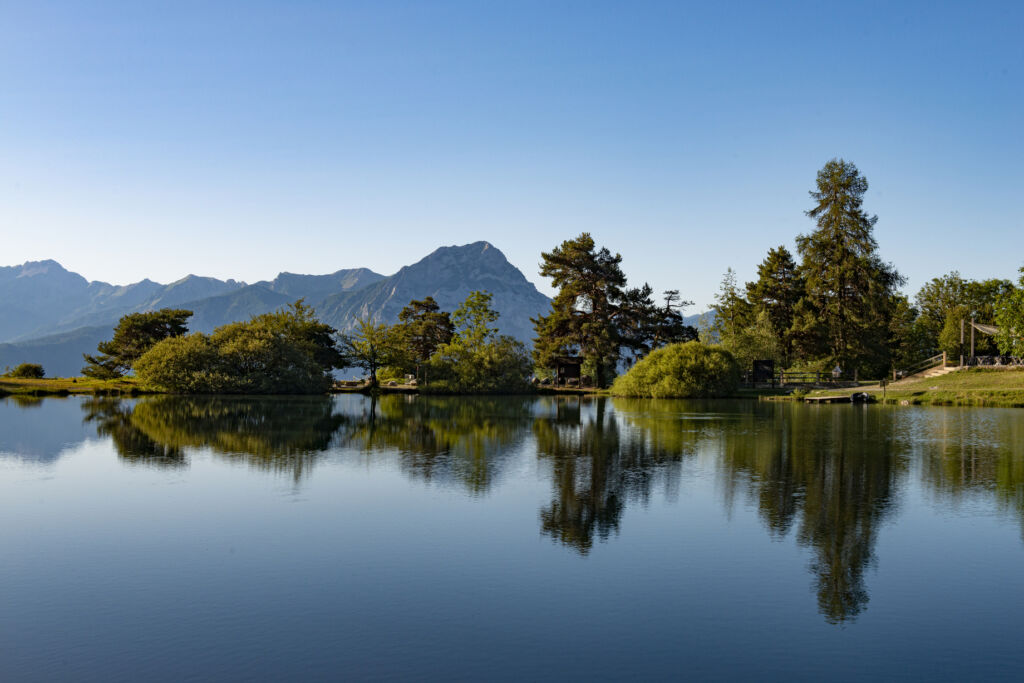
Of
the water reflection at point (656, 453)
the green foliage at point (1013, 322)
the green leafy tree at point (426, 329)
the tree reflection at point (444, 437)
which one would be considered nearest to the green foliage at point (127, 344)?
the green leafy tree at point (426, 329)

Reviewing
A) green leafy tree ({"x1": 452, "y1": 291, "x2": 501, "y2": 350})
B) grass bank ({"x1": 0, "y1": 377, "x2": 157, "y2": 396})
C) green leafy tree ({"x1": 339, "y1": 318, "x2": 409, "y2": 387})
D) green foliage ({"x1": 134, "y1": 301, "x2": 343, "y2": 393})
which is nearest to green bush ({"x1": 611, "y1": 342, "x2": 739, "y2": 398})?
green leafy tree ({"x1": 452, "y1": 291, "x2": 501, "y2": 350})

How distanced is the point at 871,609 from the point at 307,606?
7.73 meters

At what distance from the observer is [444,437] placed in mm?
33406

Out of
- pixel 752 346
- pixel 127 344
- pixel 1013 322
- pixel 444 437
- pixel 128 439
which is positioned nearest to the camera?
pixel 128 439

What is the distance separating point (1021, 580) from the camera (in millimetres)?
12164

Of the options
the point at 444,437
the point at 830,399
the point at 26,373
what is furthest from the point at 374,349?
the point at 444,437

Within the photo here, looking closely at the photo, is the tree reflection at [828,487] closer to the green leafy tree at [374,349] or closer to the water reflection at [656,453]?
the water reflection at [656,453]

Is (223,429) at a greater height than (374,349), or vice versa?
(374,349)

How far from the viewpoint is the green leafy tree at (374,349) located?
81812 millimetres

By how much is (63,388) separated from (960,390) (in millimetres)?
76708

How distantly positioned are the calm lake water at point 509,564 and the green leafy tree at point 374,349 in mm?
53540

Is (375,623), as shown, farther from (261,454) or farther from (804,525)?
(261,454)

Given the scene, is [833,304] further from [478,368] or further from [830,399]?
[478,368]

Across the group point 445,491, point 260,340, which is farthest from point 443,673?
point 260,340
